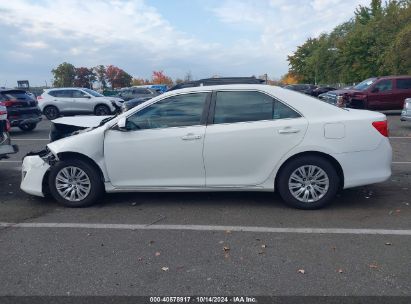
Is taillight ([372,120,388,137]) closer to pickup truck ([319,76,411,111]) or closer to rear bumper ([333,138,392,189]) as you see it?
rear bumper ([333,138,392,189])

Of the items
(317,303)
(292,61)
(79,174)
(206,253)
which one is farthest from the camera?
(292,61)

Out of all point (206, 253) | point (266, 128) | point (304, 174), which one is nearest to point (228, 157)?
point (266, 128)

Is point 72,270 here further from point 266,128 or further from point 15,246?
point 266,128

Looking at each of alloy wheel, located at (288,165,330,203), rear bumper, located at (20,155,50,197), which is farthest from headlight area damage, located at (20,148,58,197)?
alloy wheel, located at (288,165,330,203)

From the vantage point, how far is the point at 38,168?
5645 mm

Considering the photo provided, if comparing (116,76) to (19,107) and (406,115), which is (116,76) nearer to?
(19,107)

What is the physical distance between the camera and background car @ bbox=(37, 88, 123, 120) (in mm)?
20953

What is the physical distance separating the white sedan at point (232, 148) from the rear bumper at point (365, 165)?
0.01 m

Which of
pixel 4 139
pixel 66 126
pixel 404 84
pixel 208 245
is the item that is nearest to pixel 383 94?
pixel 404 84

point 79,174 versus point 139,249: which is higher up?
point 79,174

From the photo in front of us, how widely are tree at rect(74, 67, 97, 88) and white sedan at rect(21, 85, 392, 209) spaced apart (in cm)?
7308

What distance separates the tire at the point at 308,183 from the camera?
16.9ft

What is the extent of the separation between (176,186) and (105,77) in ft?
254

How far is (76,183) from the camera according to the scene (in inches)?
219
